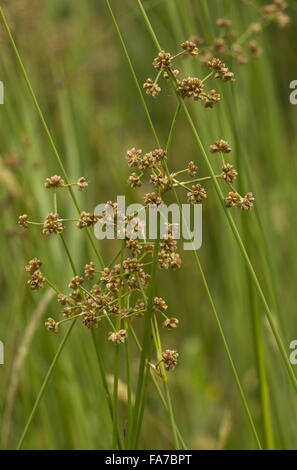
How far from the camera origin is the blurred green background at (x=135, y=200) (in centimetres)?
143

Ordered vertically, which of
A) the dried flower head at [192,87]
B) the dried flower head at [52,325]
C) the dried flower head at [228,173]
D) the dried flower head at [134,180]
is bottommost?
the dried flower head at [52,325]

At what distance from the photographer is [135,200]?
222cm

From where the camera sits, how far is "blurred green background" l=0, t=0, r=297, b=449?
1.43 meters

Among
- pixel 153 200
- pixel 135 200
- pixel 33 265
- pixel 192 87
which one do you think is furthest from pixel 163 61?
pixel 135 200

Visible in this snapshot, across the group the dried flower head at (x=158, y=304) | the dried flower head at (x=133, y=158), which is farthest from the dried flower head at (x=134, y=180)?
the dried flower head at (x=158, y=304)

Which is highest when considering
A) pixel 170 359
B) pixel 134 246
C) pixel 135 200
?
pixel 135 200

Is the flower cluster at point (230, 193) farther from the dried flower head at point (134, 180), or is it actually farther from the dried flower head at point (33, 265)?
the dried flower head at point (33, 265)

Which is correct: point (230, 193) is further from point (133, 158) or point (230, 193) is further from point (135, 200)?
point (135, 200)

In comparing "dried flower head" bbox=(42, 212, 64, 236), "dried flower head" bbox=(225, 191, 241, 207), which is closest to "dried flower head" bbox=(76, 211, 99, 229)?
"dried flower head" bbox=(42, 212, 64, 236)

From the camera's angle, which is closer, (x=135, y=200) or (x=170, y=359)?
(x=170, y=359)

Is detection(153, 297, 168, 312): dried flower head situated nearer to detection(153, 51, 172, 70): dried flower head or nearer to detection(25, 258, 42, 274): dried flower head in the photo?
detection(25, 258, 42, 274): dried flower head

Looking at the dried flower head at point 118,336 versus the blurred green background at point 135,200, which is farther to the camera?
the blurred green background at point 135,200

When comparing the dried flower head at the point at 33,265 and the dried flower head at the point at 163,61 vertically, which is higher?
the dried flower head at the point at 163,61

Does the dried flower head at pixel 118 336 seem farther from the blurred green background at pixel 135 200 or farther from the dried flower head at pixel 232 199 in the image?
the blurred green background at pixel 135 200
